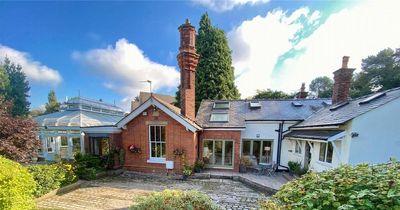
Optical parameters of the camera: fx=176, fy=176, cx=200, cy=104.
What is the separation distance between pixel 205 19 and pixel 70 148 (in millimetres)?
22418

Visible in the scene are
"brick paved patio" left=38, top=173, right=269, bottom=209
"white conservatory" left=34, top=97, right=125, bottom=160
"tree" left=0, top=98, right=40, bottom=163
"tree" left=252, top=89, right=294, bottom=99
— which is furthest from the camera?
"tree" left=252, top=89, right=294, bottom=99

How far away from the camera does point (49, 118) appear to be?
53.8 ft

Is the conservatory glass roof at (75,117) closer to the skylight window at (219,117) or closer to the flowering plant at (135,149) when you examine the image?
the flowering plant at (135,149)

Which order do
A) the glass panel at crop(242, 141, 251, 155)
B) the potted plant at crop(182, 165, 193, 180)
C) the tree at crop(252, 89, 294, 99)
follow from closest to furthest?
the potted plant at crop(182, 165, 193, 180) → the glass panel at crop(242, 141, 251, 155) → the tree at crop(252, 89, 294, 99)

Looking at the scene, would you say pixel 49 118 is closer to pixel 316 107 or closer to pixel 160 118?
pixel 160 118

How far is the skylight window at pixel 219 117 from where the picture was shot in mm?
12259

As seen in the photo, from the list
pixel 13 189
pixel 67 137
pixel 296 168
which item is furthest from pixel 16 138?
pixel 296 168

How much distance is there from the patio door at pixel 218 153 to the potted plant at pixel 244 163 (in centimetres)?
66

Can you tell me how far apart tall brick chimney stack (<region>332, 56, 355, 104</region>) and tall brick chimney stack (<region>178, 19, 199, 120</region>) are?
360 inches

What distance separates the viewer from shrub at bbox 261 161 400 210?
6.25 feet

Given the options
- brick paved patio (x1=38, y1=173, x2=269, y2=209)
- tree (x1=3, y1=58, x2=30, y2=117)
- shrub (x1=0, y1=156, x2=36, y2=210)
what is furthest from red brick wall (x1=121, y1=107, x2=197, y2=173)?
tree (x1=3, y1=58, x2=30, y2=117)

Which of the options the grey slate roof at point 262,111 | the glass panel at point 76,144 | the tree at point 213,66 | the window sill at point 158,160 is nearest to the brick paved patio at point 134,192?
the window sill at point 158,160

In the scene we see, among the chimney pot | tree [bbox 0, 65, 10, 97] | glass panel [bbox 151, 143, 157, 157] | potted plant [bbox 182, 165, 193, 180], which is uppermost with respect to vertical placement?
tree [bbox 0, 65, 10, 97]

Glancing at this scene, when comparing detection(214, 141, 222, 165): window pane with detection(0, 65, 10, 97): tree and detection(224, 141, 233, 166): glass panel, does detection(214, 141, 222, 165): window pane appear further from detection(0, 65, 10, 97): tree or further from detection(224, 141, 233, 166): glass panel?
detection(0, 65, 10, 97): tree
